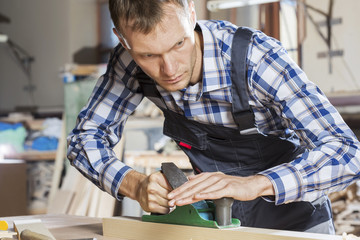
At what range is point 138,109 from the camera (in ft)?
15.0

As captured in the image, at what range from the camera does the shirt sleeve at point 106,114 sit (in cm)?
185

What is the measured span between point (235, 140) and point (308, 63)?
2.53 m

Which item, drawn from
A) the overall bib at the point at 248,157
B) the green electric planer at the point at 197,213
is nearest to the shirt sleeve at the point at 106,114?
the overall bib at the point at 248,157

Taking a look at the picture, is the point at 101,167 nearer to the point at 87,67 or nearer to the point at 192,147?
the point at 192,147

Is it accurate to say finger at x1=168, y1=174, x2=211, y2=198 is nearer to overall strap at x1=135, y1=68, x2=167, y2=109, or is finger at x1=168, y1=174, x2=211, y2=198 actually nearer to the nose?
the nose

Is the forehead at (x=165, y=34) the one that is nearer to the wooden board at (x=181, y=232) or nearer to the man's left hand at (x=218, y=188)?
the man's left hand at (x=218, y=188)

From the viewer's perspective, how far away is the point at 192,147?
73.0 inches

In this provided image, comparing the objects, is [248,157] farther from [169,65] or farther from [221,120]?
[169,65]

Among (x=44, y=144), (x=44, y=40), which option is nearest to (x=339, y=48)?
(x=44, y=144)

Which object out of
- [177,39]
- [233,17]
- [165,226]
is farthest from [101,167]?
[233,17]

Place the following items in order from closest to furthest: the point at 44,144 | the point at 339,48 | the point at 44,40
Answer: the point at 339,48, the point at 44,144, the point at 44,40

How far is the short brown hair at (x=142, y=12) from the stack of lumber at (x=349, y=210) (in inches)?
99.7

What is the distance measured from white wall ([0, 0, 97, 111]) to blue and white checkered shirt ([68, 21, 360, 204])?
505cm

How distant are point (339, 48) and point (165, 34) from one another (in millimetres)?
2785
